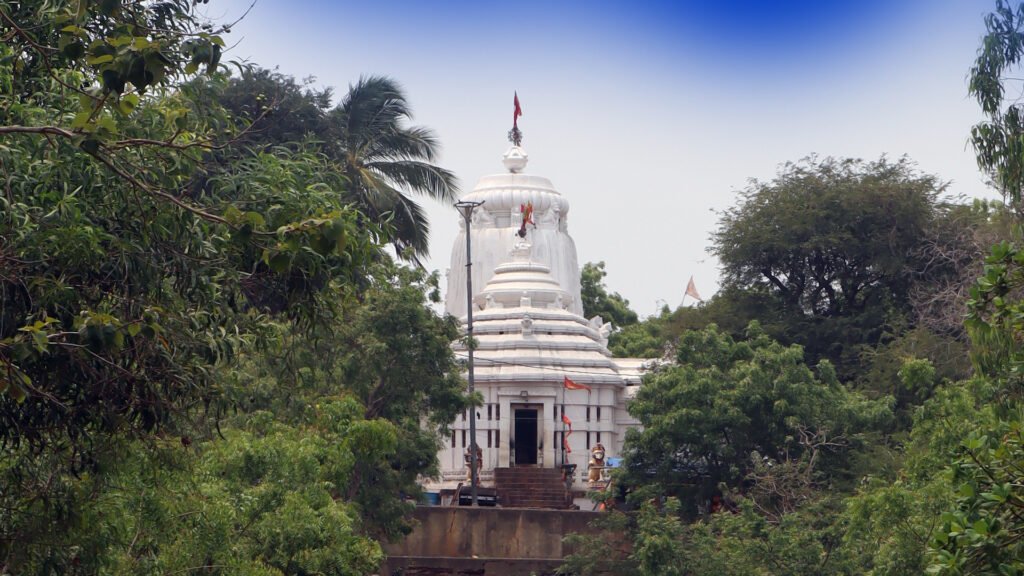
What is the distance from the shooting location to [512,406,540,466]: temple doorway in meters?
46.0

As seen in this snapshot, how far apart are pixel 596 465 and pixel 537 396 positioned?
376cm

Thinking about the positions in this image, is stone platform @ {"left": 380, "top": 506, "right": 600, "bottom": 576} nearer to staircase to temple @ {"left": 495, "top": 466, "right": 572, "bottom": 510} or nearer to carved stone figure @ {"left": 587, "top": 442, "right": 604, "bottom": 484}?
staircase to temple @ {"left": 495, "top": 466, "right": 572, "bottom": 510}

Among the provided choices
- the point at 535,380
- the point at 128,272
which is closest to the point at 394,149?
the point at 535,380

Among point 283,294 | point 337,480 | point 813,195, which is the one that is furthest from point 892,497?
point 813,195

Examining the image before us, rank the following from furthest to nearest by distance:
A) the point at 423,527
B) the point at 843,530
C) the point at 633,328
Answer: the point at 633,328, the point at 423,527, the point at 843,530

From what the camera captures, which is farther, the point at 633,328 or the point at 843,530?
the point at 633,328

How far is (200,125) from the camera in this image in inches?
592

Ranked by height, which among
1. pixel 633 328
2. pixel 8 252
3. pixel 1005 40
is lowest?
pixel 8 252

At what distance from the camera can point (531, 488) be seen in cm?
4288

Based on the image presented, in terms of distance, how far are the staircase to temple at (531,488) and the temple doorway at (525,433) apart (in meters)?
1.59

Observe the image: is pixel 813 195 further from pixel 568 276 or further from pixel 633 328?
Result: pixel 633 328

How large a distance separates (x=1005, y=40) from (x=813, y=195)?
28.1 meters

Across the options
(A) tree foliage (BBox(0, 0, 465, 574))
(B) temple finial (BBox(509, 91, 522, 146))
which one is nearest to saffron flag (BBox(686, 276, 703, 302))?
(B) temple finial (BBox(509, 91, 522, 146))

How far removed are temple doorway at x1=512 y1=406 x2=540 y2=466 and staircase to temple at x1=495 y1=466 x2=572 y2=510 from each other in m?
1.59
